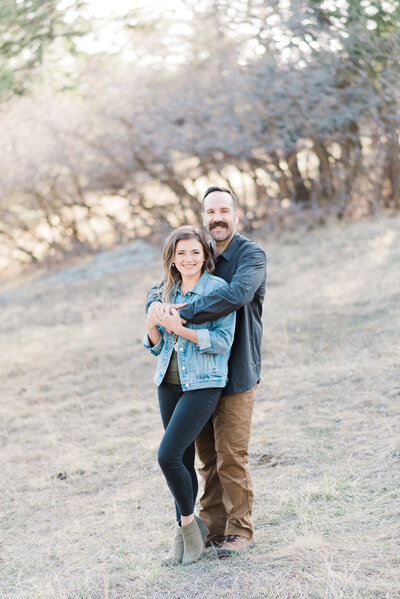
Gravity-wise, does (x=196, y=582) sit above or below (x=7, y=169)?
above

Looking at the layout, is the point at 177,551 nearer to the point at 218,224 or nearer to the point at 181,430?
the point at 181,430

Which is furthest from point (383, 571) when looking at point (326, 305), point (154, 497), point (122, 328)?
point (122, 328)

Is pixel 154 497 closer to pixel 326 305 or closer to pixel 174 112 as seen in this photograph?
pixel 326 305

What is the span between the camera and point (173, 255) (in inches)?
140

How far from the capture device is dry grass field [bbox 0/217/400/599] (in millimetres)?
3512

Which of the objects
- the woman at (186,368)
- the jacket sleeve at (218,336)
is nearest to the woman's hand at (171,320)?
the woman at (186,368)

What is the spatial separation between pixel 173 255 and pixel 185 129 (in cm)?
1113

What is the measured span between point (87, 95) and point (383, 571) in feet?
44.5

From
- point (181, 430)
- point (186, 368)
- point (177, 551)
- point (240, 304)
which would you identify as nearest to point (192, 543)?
point (177, 551)

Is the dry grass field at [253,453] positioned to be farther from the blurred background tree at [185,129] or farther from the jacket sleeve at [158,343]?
the blurred background tree at [185,129]

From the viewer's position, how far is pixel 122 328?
10.0 meters

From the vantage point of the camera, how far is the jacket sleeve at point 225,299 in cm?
333

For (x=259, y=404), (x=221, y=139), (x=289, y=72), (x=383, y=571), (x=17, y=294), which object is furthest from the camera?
(x=17, y=294)

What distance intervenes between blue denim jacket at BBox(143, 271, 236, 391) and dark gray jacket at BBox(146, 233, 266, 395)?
7 centimetres
